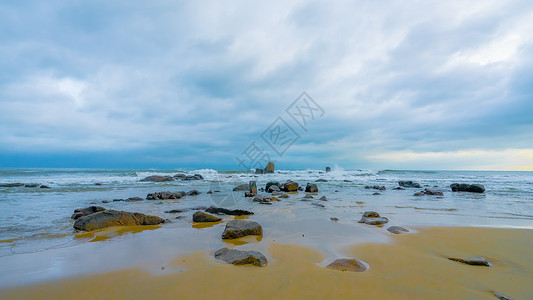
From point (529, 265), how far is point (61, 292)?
5498mm

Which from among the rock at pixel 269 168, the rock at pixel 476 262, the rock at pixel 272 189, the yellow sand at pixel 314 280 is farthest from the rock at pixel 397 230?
the rock at pixel 269 168

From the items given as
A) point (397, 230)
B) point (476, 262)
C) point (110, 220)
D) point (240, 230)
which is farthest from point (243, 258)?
point (110, 220)

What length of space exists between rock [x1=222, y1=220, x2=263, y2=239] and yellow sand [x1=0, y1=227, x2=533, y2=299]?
0.95 metres

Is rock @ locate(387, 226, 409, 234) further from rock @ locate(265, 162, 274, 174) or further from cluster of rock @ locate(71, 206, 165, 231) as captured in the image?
rock @ locate(265, 162, 274, 174)

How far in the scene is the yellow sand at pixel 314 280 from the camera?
233 cm

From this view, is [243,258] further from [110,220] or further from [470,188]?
[470,188]

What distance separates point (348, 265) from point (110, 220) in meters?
5.18

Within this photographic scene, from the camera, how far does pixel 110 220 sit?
18.2 ft

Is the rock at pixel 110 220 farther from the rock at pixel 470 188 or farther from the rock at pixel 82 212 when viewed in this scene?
the rock at pixel 470 188

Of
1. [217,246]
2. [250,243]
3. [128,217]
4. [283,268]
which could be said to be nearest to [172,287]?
[283,268]

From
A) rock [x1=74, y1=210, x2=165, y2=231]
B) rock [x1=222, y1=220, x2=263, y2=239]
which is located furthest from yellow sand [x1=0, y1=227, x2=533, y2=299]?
rock [x1=74, y1=210, x2=165, y2=231]

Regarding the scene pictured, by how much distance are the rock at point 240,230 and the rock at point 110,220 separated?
91.3 inches

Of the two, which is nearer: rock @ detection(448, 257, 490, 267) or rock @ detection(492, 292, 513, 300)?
rock @ detection(492, 292, 513, 300)

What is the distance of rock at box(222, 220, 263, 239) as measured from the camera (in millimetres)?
4434
